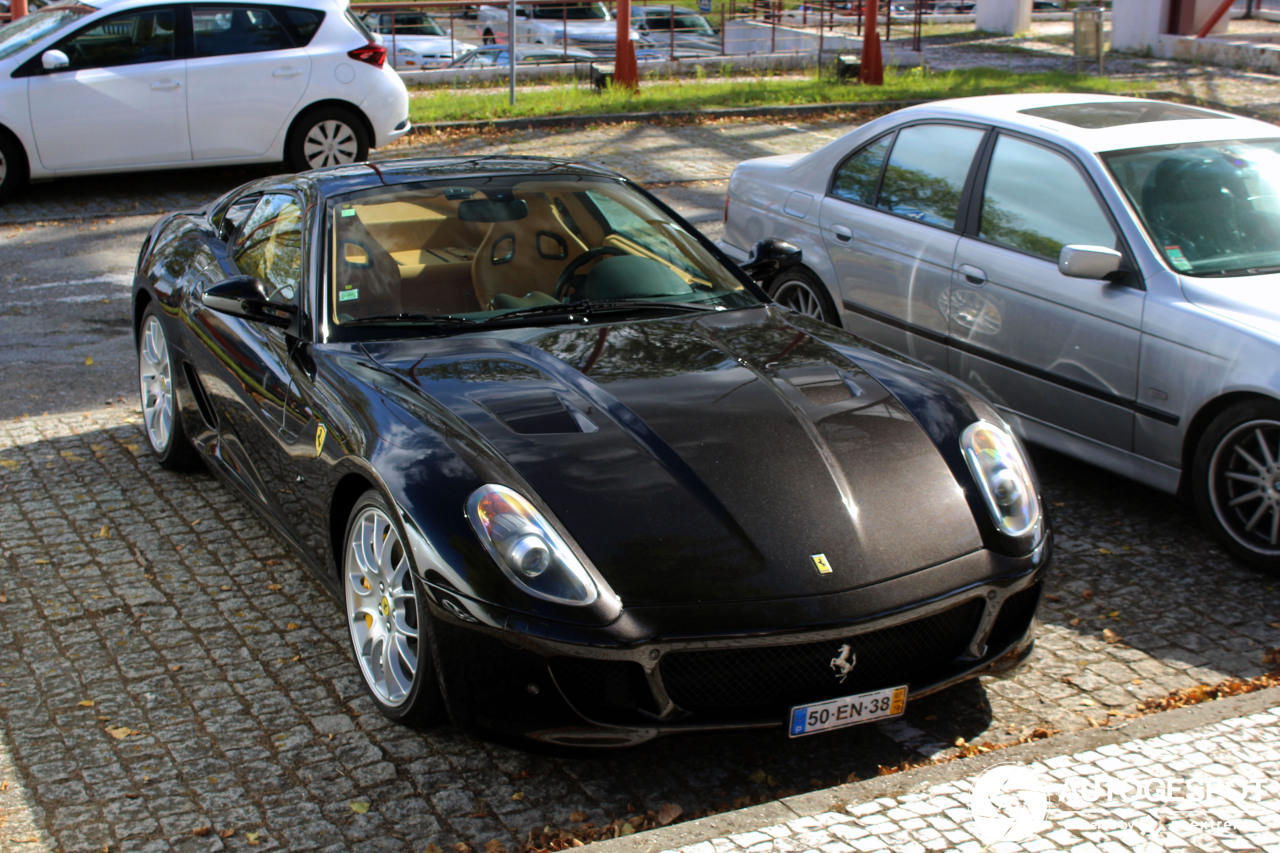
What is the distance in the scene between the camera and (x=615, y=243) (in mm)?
5211

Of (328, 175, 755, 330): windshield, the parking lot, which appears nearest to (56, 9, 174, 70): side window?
the parking lot

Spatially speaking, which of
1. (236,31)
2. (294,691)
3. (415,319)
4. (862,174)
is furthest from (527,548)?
(236,31)

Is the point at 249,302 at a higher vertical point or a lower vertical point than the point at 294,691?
higher

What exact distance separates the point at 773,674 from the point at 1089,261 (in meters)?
2.72

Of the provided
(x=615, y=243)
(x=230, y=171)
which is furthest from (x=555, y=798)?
(x=230, y=171)

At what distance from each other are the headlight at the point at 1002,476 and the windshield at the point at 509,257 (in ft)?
4.12

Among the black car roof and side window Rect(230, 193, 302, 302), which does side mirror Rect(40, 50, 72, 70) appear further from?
the black car roof

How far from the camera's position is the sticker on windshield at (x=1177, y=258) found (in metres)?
5.39

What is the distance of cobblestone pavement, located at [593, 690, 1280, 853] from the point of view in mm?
3273

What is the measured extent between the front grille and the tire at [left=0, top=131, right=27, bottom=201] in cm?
1010

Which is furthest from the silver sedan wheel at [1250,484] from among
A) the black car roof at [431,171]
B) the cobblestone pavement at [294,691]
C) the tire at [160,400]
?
the tire at [160,400]

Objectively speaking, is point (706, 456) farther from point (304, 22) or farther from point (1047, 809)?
point (304, 22)

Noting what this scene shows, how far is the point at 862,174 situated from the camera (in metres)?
7.03

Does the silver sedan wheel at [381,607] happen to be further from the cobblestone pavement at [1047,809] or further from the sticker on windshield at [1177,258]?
the sticker on windshield at [1177,258]
